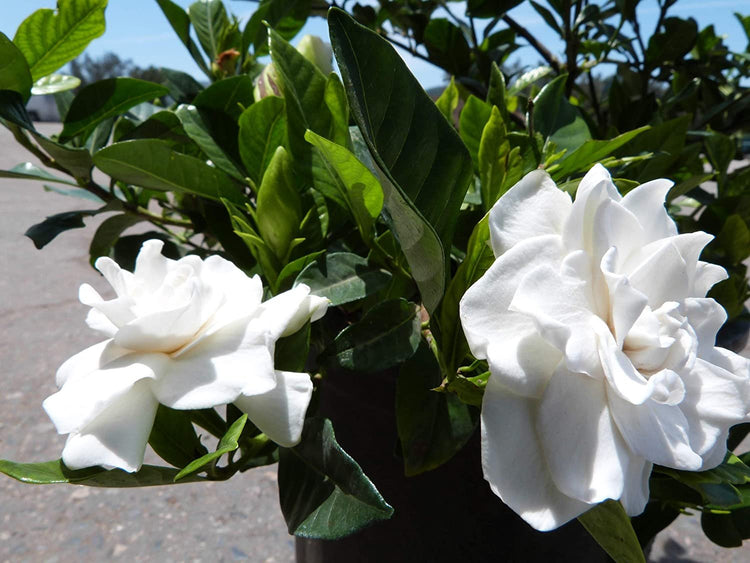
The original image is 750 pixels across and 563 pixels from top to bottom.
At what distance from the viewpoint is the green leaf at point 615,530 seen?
26 centimetres

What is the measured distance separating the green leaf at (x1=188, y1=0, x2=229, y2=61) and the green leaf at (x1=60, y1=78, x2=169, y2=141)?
20 cm

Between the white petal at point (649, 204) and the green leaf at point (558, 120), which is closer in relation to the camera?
the white petal at point (649, 204)

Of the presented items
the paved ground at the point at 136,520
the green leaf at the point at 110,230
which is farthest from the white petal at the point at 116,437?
the paved ground at the point at 136,520

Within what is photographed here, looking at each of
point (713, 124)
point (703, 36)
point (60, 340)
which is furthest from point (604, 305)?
point (60, 340)

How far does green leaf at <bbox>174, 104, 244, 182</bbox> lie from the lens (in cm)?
41

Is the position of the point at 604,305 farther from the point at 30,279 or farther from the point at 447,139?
the point at 30,279

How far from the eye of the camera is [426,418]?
33cm

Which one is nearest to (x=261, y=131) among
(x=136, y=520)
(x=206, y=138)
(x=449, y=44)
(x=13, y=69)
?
(x=206, y=138)

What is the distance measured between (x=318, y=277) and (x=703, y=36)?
0.80m

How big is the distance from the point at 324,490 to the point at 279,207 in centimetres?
16

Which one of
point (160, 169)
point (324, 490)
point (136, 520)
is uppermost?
point (160, 169)

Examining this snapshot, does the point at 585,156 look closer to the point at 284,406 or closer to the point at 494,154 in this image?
the point at 494,154

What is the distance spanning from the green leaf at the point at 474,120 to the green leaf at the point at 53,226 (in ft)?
0.96

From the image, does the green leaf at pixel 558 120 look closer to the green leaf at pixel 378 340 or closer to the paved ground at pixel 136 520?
the green leaf at pixel 378 340
